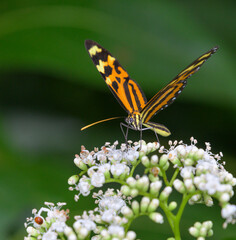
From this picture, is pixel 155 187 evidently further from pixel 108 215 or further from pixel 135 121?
pixel 135 121

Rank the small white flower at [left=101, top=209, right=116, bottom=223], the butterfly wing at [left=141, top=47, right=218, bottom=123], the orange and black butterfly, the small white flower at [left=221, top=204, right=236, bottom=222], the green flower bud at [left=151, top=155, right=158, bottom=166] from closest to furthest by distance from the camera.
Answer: the small white flower at [left=221, top=204, right=236, bottom=222] → the small white flower at [left=101, top=209, right=116, bottom=223] → the green flower bud at [left=151, top=155, right=158, bottom=166] → the butterfly wing at [left=141, top=47, right=218, bottom=123] → the orange and black butterfly

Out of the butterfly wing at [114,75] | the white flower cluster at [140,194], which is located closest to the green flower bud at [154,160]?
the white flower cluster at [140,194]

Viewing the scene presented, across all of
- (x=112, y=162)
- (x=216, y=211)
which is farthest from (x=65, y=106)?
(x=112, y=162)

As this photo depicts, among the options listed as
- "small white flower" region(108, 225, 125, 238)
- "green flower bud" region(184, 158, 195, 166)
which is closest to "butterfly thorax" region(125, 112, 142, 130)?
"green flower bud" region(184, 158, 195, 166)

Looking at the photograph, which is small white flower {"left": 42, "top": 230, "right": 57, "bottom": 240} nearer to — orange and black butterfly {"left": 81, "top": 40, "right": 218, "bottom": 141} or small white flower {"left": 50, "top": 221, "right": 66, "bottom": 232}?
small white flower {"left": 50, "top": 221, "right": 66, "bottom": 232}

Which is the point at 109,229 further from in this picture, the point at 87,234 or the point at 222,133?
the point at 222,133

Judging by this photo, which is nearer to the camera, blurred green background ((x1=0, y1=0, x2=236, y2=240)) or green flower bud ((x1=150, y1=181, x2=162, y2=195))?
green flower bud ((x1=150, y1=181, x2=162, y2=195))
